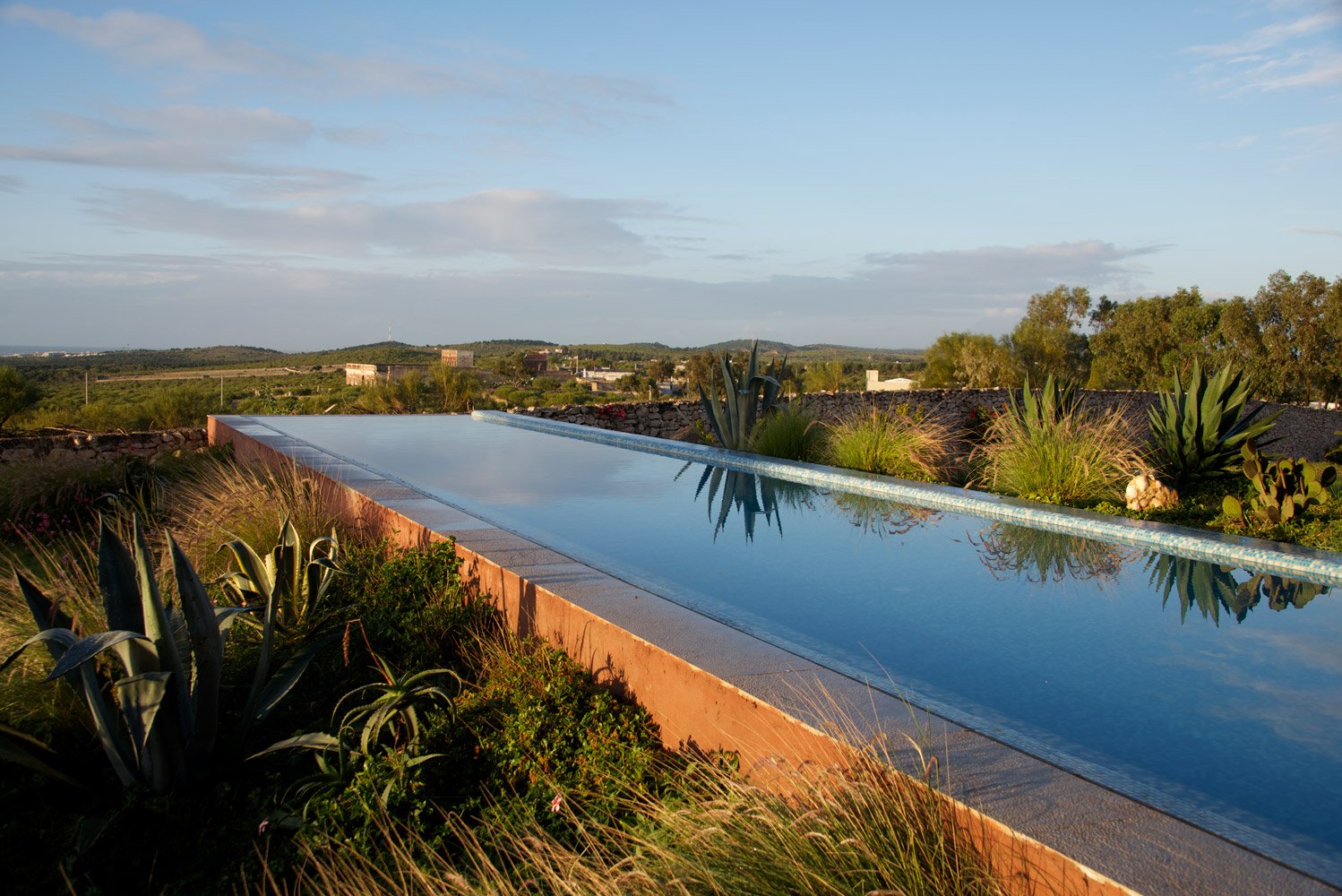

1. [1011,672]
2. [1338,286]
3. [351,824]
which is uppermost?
[1338,286]

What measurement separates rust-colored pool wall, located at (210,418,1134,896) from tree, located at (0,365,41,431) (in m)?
17.6

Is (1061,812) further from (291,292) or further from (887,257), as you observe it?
(887,257)

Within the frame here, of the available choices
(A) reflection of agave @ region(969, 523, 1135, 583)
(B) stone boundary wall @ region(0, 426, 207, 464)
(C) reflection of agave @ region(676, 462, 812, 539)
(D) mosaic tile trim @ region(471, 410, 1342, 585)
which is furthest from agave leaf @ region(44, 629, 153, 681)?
(B) stone boundary wall @ region(0, 426, 207, 464)

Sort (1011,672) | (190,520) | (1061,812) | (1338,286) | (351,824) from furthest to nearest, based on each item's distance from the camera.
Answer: (1338,286) < (190,520) < (1011,672) < (351,824) < (1061,812)

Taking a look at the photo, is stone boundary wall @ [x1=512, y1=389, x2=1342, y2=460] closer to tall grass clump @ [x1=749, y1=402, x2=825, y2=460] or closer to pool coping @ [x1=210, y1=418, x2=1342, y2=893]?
tall grass clump @ [x1=749, y1=402, x2=825, y2=460]

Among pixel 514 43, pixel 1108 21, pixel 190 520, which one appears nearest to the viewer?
pixel 190 520

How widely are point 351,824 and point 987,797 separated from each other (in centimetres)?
153

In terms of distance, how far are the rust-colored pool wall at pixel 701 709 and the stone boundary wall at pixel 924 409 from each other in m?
5.53

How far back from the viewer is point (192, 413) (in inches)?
551

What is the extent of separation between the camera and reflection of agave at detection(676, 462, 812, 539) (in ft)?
16.4

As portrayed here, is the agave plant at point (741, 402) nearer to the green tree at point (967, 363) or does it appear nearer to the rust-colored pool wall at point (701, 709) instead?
the rust-colored pool wall at point (701, 709)

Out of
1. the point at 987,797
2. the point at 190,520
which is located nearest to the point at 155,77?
the point at 190,520

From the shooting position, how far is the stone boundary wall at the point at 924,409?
38.0ft

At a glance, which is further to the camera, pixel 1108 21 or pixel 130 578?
pixel 1108 21
